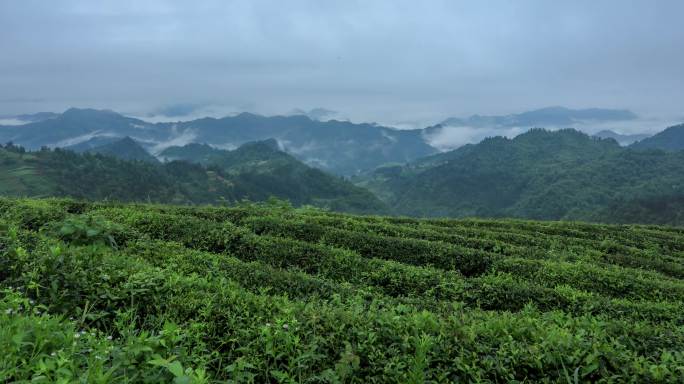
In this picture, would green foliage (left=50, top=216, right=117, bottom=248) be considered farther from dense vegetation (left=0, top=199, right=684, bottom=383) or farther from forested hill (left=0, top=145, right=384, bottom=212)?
forested hill (left=0, top=145, right=384, bottom=212)

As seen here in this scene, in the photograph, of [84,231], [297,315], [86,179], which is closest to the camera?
[297,315]

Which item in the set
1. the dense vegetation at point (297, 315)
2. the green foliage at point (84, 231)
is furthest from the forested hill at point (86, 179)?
the dense vegetation at point (297, 315)

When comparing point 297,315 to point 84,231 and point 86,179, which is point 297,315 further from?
point 86,179

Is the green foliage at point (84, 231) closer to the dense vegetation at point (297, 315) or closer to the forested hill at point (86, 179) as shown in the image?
the dense vegetation at point (297, 315)

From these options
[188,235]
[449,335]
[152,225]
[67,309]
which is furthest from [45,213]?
[449,335]

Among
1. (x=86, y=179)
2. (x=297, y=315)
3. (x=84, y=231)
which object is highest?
(x=84, y=231)

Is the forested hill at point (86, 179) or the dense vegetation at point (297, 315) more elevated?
the dense vegetation at point (297, 315)

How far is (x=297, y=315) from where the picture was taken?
570cm

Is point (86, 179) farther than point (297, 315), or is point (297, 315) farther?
point (86, 179)

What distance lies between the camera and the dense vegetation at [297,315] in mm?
4473

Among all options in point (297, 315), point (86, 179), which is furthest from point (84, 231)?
point (86, 179)

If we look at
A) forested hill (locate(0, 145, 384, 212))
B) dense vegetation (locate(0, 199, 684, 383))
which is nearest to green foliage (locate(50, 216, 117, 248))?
dense vegetation (locate(0, 199, 684, 383))

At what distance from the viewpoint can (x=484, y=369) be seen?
4824 mm

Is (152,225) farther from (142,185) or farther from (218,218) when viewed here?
(142,185)
